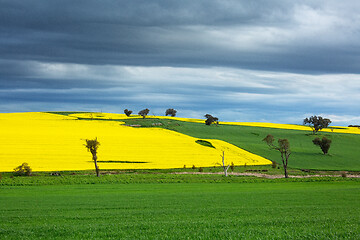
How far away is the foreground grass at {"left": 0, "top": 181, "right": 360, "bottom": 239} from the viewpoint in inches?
581

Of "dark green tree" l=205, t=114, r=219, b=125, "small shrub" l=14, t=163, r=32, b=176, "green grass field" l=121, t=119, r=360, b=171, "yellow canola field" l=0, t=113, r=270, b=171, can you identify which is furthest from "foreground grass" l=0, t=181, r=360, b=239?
"dark green tree" l=205, t=114, r=219, b=125

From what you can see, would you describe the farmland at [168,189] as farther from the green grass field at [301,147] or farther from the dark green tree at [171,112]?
the dark green tree at [171,112]

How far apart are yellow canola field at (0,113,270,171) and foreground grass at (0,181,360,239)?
29.0m

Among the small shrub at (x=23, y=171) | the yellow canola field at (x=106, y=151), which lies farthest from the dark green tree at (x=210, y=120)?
the small shrub at (x=23, y=171)

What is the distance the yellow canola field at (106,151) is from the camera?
56.8 m

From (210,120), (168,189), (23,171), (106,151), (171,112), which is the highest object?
(171,112)

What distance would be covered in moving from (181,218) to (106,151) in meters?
49.9

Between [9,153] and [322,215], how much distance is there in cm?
5116

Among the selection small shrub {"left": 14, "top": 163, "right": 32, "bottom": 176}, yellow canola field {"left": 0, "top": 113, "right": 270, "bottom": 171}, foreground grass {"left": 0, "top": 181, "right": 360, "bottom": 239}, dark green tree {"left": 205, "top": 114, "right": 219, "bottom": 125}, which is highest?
dark green tree {"left": 205, "top": 114, "right": 219, "bottom": 125}

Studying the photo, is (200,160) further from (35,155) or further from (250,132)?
(250,132)

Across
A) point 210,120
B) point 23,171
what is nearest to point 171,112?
point 210,120

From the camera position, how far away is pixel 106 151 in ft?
220

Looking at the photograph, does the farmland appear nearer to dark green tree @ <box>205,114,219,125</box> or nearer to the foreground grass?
the foreground grass

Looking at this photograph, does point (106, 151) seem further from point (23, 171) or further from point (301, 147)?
point (301, 147)
